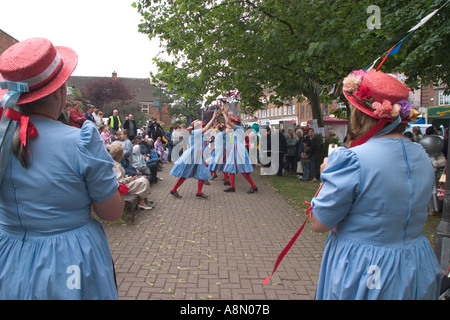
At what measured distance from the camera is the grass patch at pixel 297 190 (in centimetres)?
736

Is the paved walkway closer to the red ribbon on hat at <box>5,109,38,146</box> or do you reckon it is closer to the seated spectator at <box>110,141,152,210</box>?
the seated spectator at <box>110,141,152,210</box>

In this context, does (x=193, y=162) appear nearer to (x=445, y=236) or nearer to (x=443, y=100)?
(x=445, y=236)

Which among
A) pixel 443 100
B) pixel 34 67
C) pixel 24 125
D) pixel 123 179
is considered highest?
pixel 443 100

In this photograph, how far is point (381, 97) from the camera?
1871 mm

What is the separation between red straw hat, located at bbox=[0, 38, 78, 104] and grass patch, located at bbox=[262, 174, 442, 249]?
635 cm

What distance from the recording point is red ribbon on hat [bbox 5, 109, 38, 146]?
5.07 ft

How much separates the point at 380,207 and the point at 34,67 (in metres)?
1.84

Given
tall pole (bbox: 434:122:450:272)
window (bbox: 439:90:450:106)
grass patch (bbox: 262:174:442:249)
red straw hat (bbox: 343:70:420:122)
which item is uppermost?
window (bbox: 439:90:450:106)

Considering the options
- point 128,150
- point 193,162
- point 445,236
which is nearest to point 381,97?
point 445,236

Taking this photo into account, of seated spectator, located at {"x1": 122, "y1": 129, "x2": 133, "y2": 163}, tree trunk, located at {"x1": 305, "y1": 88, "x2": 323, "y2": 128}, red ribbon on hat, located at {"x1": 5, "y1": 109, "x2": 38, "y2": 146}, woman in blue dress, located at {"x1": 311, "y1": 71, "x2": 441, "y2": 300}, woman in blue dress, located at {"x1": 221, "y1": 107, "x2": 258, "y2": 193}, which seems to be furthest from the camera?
tree trunk, located at {"x1": 305, "y1": 88, "x2": 323, "y2": 128}

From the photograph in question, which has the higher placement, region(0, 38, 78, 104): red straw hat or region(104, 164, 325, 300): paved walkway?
region(0, 38, 78, 104): red straw hat

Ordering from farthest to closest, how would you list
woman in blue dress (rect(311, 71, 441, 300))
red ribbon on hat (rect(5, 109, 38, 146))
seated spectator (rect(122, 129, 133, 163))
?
seated spectator (rect(122, 129, 133, 163)) → woman in blue dress (rect(311, 71, 441, 300)) → red ribbon on hat (rect(5, 109, 38, 146))

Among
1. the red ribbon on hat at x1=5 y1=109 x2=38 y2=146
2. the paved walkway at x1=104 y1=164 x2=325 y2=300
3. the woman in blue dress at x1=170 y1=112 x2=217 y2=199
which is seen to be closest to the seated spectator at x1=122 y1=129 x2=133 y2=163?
the woman in blue dress at x1=170 y1=112 x2=217 y2=199

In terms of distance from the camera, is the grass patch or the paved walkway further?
the grass patch
